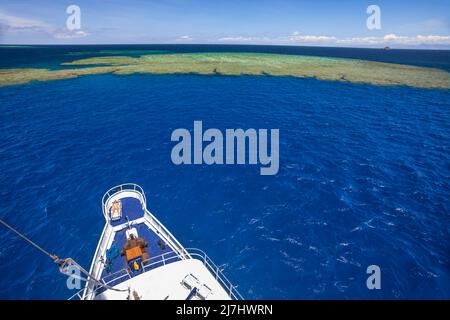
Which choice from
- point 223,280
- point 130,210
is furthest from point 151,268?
point 130,210

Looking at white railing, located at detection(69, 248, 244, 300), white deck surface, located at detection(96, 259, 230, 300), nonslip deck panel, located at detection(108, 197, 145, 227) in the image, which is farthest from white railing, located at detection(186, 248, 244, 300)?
nonslip deck panel, located at detection(108, 197, 145, 227)

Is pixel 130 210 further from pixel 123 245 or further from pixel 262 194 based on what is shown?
pixel 262 194

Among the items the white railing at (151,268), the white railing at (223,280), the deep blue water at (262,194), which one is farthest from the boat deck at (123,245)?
the deep blue water at (262,194)

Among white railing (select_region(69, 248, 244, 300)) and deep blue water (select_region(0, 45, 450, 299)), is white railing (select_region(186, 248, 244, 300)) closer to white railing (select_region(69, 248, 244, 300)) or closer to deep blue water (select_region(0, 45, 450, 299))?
white railing (select_region(69, 248, 244, 300))

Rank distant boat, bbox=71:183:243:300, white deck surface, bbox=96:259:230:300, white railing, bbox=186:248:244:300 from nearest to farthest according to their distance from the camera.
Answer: white deck surface, bbox=96:259:230:300 < distant boat, bbox=71:183:243:300 < white railing, bbox=186:248:244:300

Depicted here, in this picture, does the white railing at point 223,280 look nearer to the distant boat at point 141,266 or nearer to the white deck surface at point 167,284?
the distant boat at point 141,266

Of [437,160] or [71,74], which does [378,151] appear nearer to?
[437,160]
